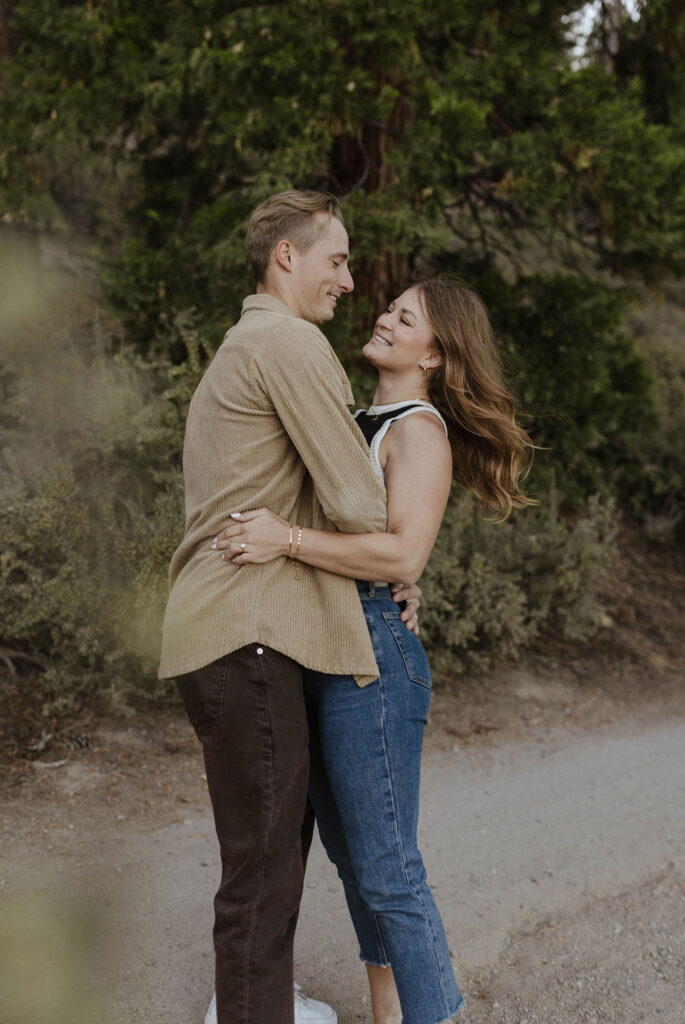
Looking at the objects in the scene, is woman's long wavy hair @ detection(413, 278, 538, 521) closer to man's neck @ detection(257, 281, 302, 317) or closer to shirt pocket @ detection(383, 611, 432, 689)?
man's neck @ detection(257, 281, 302, 317)

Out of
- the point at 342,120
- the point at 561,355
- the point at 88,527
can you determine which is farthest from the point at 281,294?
the point at 561,355

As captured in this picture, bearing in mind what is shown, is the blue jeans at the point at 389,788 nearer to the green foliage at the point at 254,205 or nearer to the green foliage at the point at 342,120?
the green foliage at the point at 254,205

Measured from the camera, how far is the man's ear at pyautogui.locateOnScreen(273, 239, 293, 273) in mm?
2285

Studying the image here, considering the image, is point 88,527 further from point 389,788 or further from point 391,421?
point 389,788

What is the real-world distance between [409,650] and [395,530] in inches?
11.8

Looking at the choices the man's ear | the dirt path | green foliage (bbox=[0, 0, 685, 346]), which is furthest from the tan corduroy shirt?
green foliage (bbox=[0, 0, 685, 346])

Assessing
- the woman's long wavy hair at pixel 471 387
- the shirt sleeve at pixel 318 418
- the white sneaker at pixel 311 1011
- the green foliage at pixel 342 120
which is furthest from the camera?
the green foliage at pixel 342 120

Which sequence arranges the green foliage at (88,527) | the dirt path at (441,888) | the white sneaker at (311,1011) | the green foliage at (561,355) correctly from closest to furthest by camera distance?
the white sneaker at (311,1011), the dirt path at (441,888), the green foliage at (88,527), the green foliage at (561,355)

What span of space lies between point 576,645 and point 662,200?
2.99 m

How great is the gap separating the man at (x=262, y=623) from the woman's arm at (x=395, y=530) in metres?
0.04

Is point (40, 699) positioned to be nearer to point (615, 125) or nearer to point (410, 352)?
point (410, 352)

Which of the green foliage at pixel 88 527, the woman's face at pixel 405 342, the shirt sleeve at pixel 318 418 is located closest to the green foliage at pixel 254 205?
the green foliage at pixel 88 527

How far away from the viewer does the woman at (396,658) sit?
2.16m

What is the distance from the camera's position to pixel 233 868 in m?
2.14
